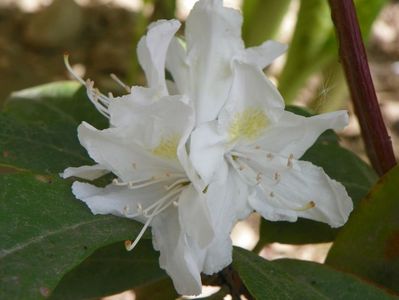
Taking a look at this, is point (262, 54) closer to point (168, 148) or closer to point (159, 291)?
point (168, 148)

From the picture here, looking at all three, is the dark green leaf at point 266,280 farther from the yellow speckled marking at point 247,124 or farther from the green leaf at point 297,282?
the yellow speckled marking at point 247,124

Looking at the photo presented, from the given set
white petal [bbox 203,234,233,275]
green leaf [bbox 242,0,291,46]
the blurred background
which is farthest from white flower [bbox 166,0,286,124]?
the blurred background

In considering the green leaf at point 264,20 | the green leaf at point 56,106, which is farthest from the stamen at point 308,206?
the green leaf at point 264,20

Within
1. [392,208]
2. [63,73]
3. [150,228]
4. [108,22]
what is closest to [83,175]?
[150,228]

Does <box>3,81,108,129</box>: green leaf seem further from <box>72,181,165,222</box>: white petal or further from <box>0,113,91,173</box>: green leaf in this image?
<box>72,181,165,222</box>: white petal

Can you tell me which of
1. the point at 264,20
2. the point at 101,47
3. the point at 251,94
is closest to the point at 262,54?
the point at 251,94
